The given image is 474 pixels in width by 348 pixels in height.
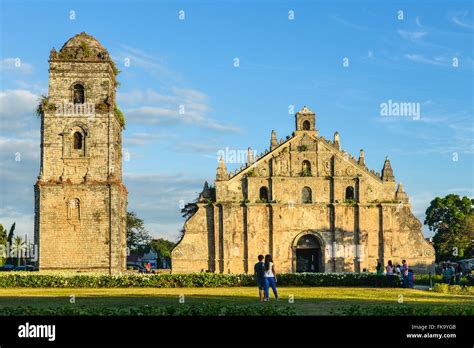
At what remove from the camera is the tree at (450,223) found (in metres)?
76.2

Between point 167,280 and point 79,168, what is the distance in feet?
35.6

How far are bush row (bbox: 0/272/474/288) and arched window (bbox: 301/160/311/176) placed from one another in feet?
53.5

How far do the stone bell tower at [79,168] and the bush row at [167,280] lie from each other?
5441mm

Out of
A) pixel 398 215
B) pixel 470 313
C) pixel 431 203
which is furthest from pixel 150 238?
pixel 470 313

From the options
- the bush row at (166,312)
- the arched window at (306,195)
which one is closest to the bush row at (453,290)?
the bush row at (166,312)

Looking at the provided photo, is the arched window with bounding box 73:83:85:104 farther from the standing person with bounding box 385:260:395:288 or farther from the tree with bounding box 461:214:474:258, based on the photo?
the tree with bounding box 461:214:474:258

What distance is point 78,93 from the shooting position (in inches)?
1857

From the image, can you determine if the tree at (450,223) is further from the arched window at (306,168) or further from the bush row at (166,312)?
the bush row at (166,312)

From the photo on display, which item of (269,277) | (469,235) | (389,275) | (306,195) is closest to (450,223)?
(469,235)

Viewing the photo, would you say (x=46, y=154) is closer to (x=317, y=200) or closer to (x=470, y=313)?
(x=317, y=200)

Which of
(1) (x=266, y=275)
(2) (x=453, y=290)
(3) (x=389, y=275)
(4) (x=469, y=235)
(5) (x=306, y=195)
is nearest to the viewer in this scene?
(1) (x=266, y=275)

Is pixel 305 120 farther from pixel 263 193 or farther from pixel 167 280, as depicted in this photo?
pixel 167 280

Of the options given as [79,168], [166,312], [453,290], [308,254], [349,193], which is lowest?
[453,290]

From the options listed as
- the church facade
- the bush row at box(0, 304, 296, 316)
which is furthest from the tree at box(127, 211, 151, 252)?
the bush row at box(0, 304, 296, 316)
